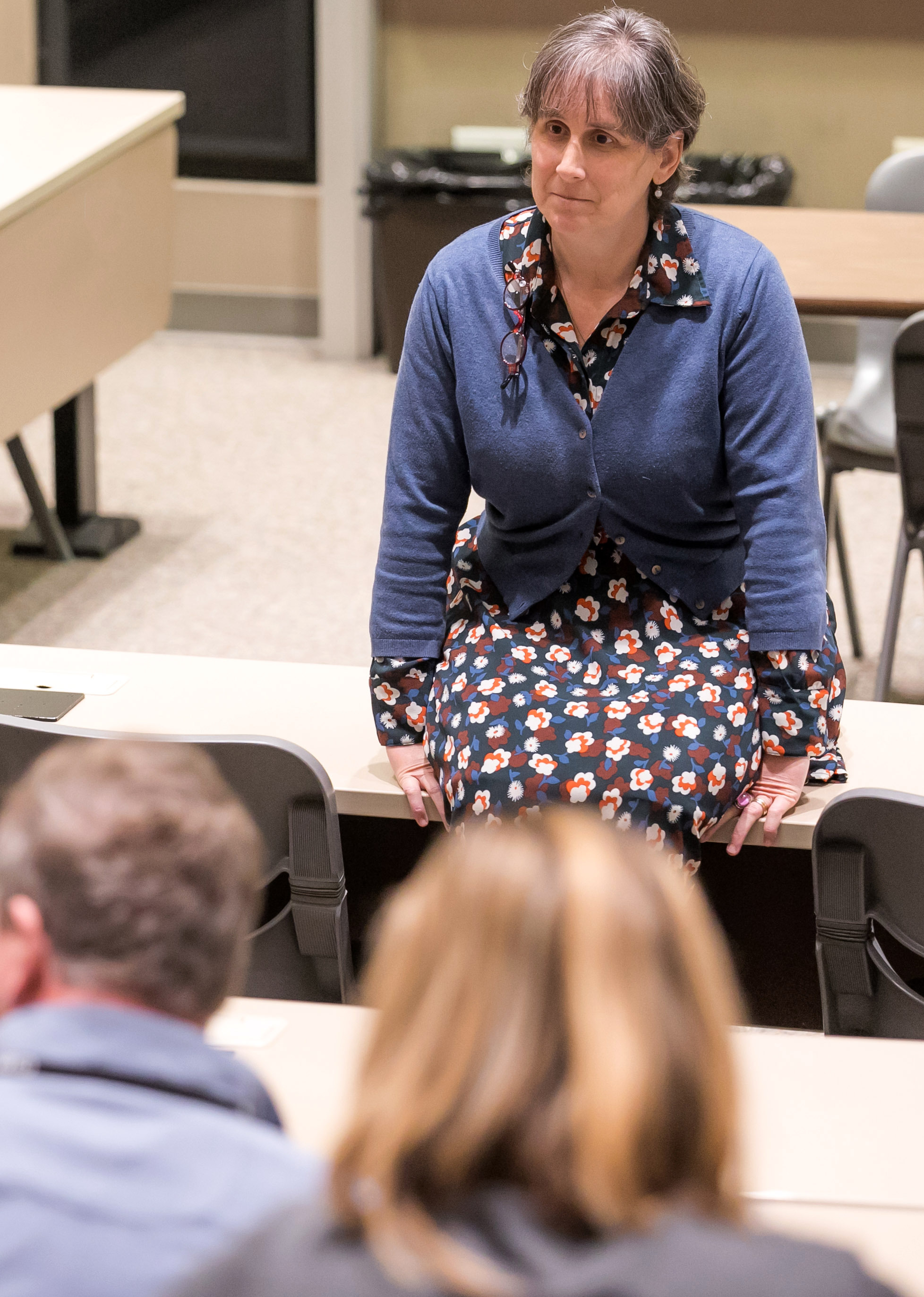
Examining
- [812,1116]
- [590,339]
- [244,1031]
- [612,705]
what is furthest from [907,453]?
[244,1031]

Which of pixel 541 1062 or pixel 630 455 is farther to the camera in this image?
pixel 630 455

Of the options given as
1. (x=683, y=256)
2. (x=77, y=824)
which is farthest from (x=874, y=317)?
(x=77, y=824)

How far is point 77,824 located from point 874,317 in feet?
7.47

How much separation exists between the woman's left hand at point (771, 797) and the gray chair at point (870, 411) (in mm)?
1224

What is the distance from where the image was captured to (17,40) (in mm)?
5484

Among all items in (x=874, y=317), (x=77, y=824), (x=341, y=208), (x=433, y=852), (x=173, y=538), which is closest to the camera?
(x=77, y=824)

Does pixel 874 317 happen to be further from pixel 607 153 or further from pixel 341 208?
pixel 341 208

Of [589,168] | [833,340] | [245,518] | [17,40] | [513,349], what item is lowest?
[245,518]

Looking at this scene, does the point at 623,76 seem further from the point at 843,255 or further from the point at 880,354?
the point at 880,354

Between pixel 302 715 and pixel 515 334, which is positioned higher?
pixel 515 334

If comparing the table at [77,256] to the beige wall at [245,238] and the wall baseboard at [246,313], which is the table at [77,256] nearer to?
the beige wall at [245,238]

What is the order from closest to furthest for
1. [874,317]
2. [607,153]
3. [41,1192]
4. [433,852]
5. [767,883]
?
[41,1192] → [607,153] → [433,852] → [767,883] → [874,317]

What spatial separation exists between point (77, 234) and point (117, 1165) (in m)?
3.10

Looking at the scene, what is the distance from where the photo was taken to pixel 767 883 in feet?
6.67
